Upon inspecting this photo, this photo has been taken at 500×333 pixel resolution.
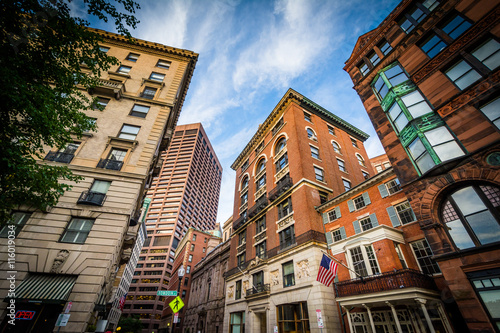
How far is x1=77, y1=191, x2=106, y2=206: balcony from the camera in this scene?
1565 centimetres

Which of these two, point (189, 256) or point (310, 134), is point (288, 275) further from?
point (189, 256)

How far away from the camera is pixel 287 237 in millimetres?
23953

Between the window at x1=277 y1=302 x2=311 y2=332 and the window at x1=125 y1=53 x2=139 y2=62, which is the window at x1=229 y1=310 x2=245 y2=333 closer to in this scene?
the window at x1=277 y1=302 x2=311 y2=332

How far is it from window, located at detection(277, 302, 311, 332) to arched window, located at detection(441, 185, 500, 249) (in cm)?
1277

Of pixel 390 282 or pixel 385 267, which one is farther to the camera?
pixel 385 267

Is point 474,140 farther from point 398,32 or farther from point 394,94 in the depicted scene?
point 398,32

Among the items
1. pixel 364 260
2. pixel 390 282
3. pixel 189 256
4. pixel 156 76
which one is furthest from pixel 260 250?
pixel 189 256

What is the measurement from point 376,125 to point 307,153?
10237 millimetres

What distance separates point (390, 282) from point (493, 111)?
10995mm

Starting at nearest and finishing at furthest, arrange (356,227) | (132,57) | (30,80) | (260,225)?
(30,80) < (356,227) < (132,57) < (260,225)

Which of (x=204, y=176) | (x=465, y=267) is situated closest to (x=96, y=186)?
(x=465, y=267)

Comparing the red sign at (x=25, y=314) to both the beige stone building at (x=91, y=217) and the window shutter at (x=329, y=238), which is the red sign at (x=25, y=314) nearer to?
the beige stone building at (x=91, y=217)

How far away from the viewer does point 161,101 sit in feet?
78.4

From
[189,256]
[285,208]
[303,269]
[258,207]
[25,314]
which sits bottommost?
[25,314]
